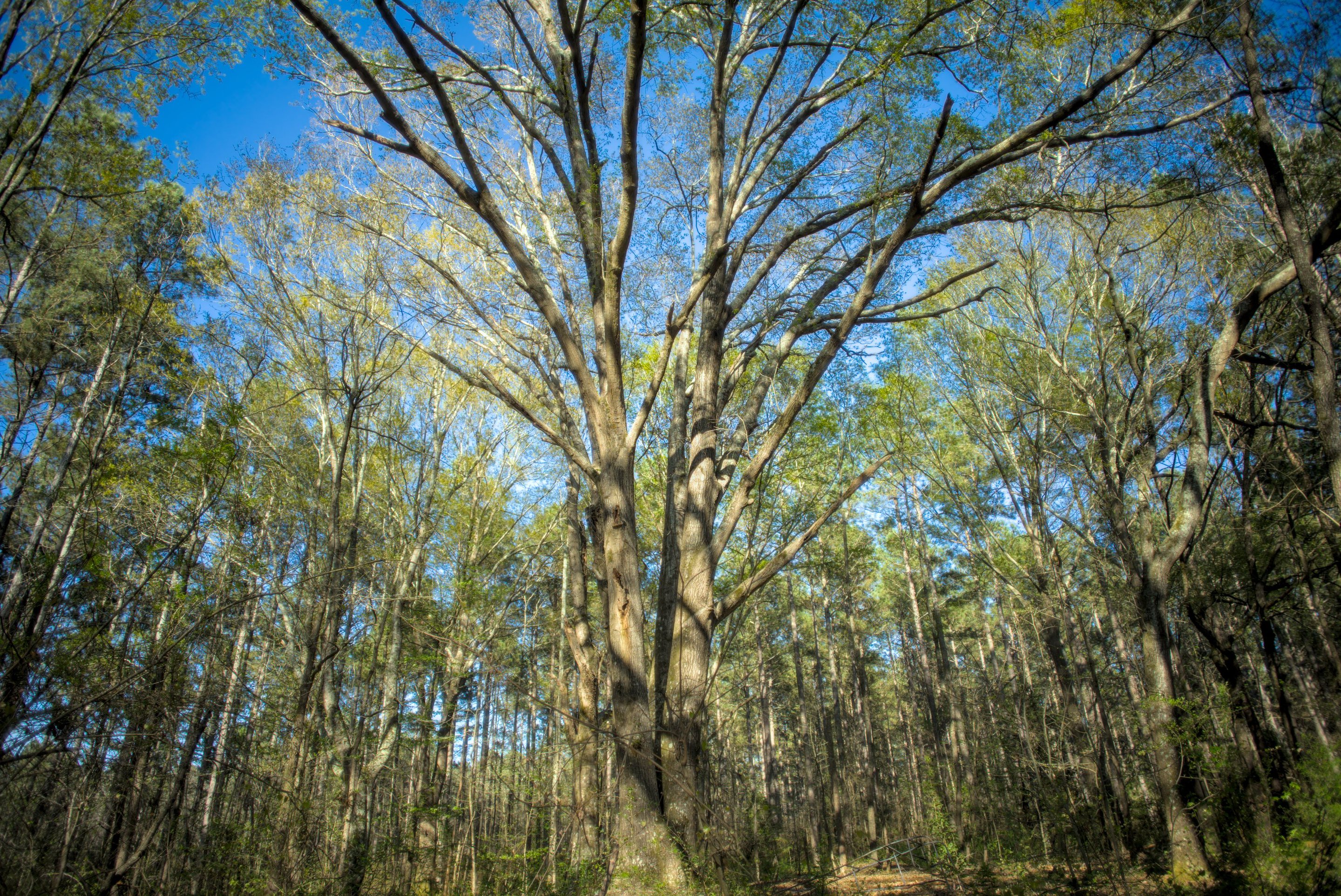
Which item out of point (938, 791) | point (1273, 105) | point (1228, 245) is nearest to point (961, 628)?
point (938, 791)

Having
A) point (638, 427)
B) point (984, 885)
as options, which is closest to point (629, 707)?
point (638, 427)

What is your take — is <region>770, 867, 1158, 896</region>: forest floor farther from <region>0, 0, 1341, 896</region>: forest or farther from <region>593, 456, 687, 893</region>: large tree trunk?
<region>593, 456, 687, 893</region>: large tree trunk

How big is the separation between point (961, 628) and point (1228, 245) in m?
22.5

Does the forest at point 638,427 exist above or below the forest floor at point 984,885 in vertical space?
above

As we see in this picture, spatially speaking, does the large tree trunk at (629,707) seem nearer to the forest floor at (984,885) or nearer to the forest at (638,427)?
the forest at (638,427)

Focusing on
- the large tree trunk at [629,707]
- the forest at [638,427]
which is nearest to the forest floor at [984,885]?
the forest at [638,427]

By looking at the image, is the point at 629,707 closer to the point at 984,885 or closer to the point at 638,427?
the point at 638,427

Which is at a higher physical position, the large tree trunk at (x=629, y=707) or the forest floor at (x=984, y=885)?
the large tree trunk at (x=629, y=707)

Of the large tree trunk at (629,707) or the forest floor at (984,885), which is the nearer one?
the large tree trunk at (629,707)

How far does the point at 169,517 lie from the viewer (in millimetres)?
5527

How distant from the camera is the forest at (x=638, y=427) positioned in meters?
3.81

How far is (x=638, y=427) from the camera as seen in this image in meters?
4.18

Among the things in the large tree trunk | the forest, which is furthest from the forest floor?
the large tree trunk

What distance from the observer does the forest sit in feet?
12.5
